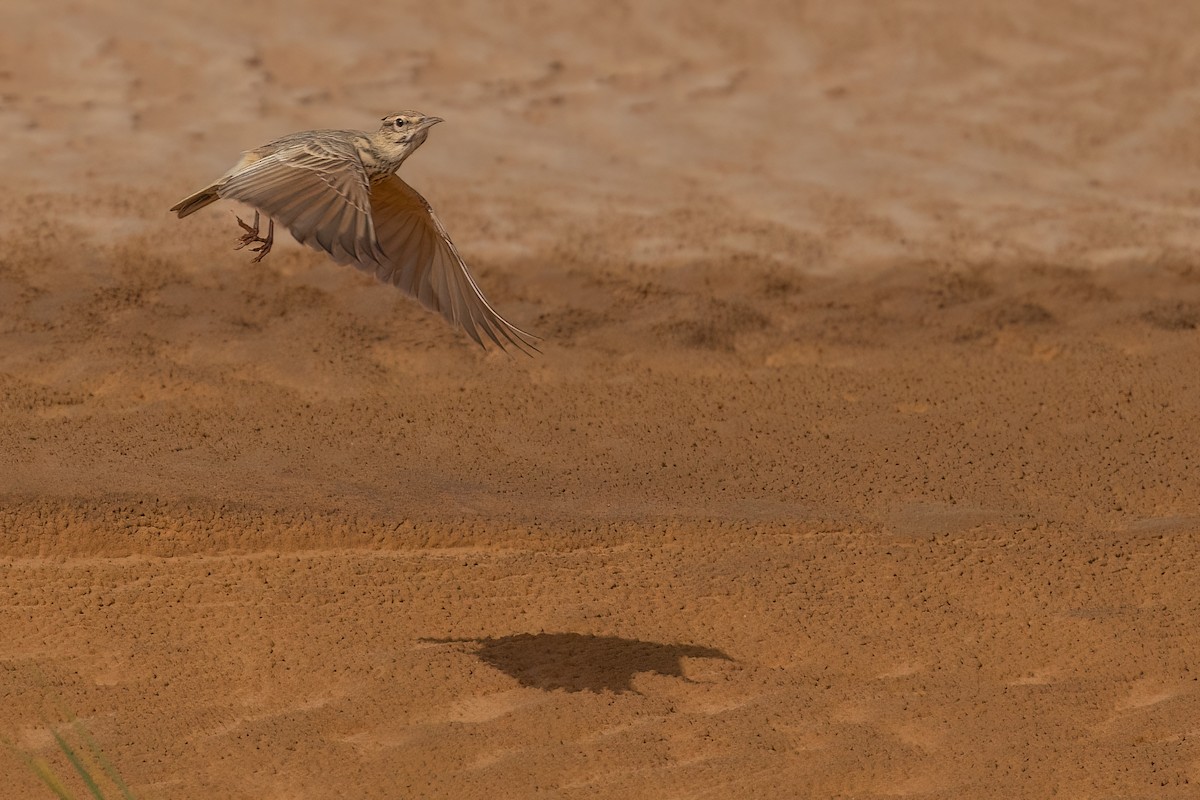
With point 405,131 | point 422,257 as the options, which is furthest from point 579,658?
point 405,131

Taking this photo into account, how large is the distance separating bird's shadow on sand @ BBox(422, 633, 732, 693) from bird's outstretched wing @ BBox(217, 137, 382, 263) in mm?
1784

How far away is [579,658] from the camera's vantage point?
18.0 feet

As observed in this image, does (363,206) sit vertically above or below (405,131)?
below

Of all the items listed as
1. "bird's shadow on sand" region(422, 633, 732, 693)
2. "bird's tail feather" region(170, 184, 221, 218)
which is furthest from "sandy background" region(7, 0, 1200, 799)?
"bird's tail feather" region(170, 184, 221, 218)

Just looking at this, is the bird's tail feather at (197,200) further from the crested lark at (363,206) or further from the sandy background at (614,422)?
the sandy background at (614,422)

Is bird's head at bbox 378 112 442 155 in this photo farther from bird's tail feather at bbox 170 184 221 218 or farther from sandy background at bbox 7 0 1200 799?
sandy background at bbox 7 0 1200 799

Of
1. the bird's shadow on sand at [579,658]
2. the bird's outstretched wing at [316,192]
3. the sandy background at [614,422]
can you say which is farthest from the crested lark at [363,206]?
the sandy background at [614,422]

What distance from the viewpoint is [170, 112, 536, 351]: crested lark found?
399 cm

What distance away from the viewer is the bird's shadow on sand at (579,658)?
17.5 ft

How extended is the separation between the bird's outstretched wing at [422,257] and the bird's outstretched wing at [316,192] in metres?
0.31

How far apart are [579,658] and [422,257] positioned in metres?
1.47

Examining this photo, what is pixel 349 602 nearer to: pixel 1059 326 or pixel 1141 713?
pixel 1141 713

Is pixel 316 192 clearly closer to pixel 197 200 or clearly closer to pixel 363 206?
pixel 363 206

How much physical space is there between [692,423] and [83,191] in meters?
3.42
